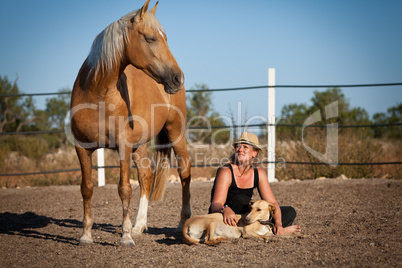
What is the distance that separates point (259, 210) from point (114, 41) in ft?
6.37

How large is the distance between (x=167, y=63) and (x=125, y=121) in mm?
699

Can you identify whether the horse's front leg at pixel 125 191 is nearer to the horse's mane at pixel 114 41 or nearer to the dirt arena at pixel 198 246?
the dirt arena at pixel 198 246

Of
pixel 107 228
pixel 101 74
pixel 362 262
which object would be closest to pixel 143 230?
pixel 107 228

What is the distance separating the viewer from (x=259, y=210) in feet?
11.3

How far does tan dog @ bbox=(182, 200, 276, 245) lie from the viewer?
11.2 feet

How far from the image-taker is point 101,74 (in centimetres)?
357

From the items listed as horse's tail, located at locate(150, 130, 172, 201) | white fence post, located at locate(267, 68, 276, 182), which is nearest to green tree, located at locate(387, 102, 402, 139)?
white fence post, located at locate(267, 68, 276, 182)

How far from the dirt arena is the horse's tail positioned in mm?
371

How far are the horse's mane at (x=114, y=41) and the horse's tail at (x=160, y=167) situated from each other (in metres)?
1.81

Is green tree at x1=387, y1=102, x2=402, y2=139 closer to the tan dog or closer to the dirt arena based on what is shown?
the dirt arena

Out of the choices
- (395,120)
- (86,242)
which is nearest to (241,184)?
(86,242)

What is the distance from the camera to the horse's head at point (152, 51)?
135 inches

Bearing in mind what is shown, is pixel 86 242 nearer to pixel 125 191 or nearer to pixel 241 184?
pixel 125 191

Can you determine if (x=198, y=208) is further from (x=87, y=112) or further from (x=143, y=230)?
(x=87, y=112)
